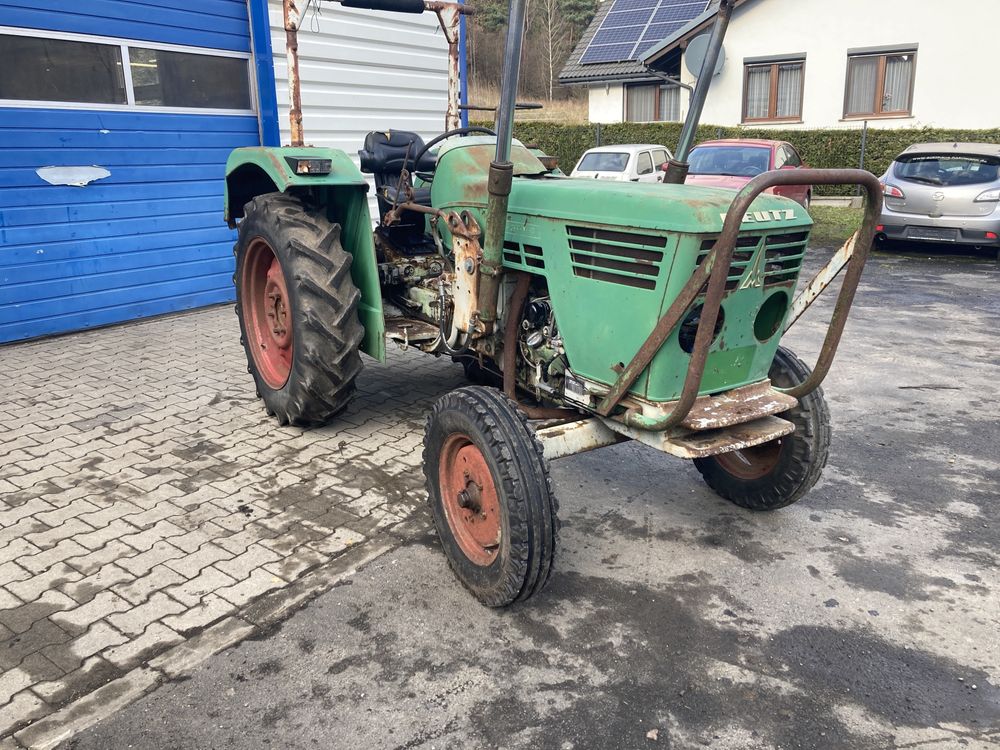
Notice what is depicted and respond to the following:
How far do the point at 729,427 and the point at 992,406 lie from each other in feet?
10.1

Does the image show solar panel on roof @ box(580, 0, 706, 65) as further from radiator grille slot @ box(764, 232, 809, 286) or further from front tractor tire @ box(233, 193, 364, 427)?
radiator grille slot @ box(764, 232, 809, 286)

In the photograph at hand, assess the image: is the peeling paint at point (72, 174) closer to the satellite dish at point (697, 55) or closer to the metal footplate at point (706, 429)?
the satellite dish at point (697, 55)

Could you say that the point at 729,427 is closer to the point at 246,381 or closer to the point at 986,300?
the point at 246,381

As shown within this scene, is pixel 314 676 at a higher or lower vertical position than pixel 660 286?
lower

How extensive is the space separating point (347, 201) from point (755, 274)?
251 cm

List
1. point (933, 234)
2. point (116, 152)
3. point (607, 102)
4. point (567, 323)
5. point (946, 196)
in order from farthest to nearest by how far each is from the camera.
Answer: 1. point (607, 102)
2. point (933, 234)
3. point (946, 196)
4. point (116, 152)
5. point (567, 323)

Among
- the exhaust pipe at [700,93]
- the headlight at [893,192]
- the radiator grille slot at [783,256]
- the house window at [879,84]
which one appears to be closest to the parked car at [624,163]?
the headlight at [893,192]

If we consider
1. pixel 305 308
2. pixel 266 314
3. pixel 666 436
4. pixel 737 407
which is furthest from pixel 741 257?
pixel 266 314

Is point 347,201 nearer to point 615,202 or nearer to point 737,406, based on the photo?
point 615,202

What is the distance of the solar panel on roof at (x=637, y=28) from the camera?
854 inches

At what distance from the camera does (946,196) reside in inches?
426

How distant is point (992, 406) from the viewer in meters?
5.25

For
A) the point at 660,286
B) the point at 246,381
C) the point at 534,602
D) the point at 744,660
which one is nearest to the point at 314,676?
the point at 534,602

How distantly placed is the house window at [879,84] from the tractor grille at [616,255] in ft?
61.3
